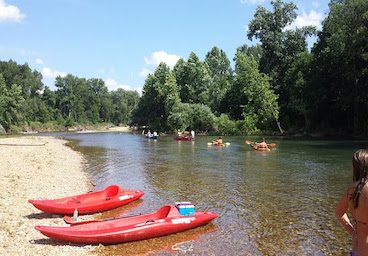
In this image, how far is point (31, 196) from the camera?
15.1 metres

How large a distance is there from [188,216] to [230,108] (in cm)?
6257

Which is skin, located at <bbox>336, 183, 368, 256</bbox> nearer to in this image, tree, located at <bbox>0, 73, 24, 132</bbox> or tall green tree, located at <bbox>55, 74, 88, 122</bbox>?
tree, located at <bbox>0, 73, 24, 132</bbox>

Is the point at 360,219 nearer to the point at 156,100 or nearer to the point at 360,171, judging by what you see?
the point at 360,171

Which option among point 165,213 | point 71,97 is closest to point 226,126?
point 165,213

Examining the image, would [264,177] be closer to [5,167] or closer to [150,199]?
[150,199]

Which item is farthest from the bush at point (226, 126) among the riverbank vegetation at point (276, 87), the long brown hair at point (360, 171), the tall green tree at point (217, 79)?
the long brown hair at point (360, 171)

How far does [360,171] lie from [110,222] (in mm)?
7781

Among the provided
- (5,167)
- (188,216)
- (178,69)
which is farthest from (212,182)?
(178,69)

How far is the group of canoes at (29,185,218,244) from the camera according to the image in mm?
9961

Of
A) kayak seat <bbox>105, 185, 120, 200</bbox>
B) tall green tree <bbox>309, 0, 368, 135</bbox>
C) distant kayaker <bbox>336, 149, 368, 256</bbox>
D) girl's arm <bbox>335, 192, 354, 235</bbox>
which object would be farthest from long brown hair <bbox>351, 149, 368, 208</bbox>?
tall green tree <bbox>309, 0, 368, 135</bbox>

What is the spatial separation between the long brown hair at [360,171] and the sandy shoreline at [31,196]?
22.6ft

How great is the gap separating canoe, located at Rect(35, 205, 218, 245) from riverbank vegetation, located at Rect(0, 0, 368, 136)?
37201mm

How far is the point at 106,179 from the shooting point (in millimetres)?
21375

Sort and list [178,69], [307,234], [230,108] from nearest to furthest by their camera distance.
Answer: [307,234] < [230,108] < [178,69]
